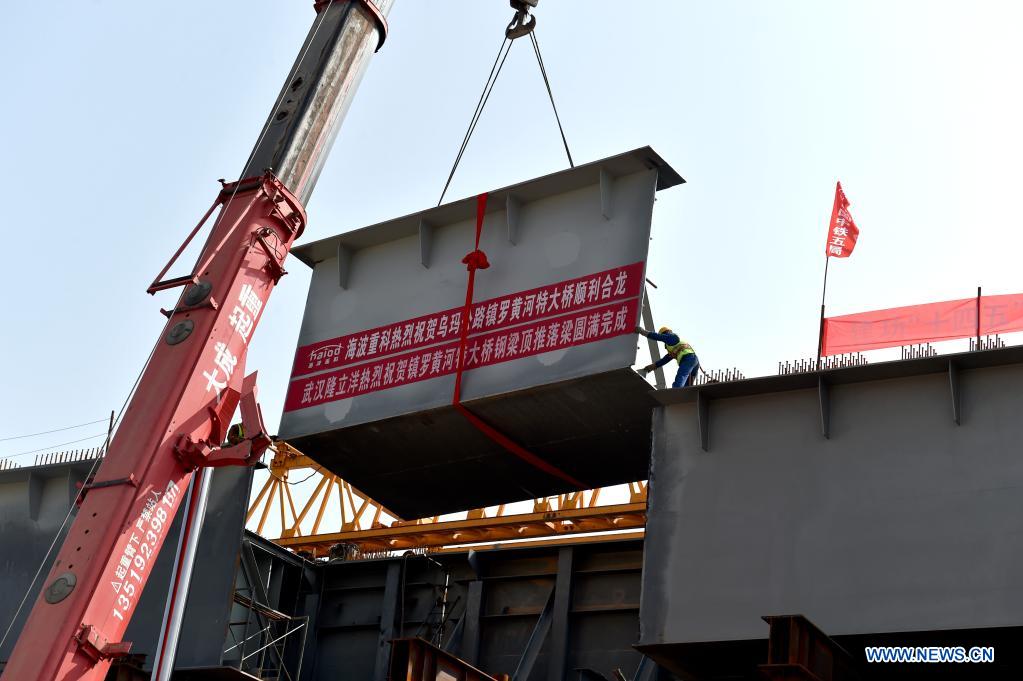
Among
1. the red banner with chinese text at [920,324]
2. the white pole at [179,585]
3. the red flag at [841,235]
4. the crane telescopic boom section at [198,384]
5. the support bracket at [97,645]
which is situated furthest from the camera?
the red flag at [841,235]

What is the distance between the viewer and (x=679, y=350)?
19.2 metres

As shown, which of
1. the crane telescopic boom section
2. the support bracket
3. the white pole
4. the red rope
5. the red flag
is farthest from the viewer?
the red flag

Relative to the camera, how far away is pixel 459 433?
21.1 metres

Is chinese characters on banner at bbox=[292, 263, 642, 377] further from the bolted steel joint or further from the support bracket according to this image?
the support bracket

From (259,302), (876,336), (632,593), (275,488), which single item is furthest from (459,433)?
(275,488)

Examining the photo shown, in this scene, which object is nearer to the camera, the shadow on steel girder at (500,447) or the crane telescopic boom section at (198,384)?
the crane telescopic boom section at (198,384)

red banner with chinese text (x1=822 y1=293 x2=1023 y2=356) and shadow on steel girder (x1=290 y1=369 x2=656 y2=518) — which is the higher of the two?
red banner with chinese text (x1=822 y1=293 x2=1023 y2=356)

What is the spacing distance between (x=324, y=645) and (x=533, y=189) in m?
9.02

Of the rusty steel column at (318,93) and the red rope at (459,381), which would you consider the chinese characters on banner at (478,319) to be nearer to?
the red rope at (459,381)

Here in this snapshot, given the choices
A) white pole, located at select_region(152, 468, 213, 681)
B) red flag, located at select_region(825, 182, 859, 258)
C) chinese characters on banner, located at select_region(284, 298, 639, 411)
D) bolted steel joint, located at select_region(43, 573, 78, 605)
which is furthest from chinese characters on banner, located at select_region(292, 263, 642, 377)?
bolted steel joint, located at select_region(43, 573, 78, 605)

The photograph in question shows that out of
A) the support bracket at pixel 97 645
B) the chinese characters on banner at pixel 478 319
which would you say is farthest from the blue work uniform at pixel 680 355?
the support bracket at pixel 97 645

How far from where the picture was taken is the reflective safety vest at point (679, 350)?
19.2m

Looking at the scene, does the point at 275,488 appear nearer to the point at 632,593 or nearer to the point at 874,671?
the point at 632,593

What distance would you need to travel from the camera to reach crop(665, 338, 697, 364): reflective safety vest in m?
19.2
